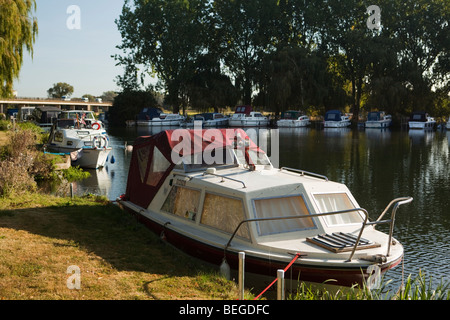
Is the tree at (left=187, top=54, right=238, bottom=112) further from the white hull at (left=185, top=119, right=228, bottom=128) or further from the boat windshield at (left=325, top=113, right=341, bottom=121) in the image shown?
the boat windshield at (left=325, top=113, right=341, bottom=121)

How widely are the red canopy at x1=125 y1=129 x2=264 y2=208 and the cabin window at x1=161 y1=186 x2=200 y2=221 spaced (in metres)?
0.81

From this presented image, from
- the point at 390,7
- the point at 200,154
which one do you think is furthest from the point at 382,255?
the point at 390,7

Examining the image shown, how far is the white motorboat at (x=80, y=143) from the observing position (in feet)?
108

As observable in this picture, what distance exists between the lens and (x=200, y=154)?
14.5m

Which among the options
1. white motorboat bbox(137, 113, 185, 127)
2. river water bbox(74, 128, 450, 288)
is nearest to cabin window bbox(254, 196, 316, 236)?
river water bbox(74, 128, 450, 288)

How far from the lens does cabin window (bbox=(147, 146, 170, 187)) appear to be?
48.6 ft

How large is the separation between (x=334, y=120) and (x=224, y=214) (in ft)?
253

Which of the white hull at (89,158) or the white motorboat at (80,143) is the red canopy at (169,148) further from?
the white motorboat at (80,143)

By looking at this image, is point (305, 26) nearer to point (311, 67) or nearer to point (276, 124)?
point (311, 67)

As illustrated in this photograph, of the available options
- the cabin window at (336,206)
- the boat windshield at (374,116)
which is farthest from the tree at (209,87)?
the cabin window at (336,206)

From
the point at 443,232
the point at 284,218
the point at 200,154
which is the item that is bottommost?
the point at 443,232

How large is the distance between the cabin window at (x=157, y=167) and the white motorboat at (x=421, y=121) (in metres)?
72.7

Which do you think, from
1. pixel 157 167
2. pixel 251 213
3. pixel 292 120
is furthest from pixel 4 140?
pixel 292 120
